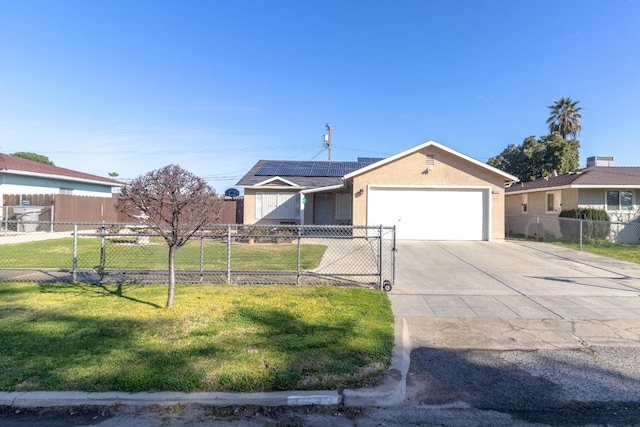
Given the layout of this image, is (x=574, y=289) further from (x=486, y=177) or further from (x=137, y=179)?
(x=486, y=177)

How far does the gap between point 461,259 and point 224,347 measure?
9577mm

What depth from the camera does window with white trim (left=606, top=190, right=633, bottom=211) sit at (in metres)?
19.1

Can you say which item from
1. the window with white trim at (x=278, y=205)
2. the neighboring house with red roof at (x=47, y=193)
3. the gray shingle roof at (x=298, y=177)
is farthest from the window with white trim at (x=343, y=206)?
the neighboring house with red roof at (x=47, y=193)

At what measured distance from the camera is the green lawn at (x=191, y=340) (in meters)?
3.75

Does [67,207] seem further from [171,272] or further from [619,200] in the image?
[619,200]

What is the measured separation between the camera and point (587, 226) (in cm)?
1783

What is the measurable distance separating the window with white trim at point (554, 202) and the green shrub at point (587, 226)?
1.85 m

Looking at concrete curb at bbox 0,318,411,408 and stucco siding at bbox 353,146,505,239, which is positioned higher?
stucco siding at bbox 353,146,505,239

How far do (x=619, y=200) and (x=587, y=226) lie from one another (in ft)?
10.4

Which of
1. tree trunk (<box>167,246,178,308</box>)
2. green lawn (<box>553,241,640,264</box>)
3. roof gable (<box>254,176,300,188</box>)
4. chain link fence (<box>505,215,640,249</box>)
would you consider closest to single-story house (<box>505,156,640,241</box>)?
chain link fence (<box>505,215,640,249</box>)

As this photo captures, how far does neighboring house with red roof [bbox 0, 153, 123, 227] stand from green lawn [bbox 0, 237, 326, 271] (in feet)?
32.2

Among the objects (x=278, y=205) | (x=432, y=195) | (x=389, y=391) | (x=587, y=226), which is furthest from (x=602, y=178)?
(x=389, y=391)

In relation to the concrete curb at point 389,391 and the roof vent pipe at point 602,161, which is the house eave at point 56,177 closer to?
the concrete curb at point 389,391

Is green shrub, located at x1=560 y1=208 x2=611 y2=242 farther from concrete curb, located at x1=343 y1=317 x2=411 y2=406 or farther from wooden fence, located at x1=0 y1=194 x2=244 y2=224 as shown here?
wooden fence, located at x1=0 y1=194 x2=244 y2=224
